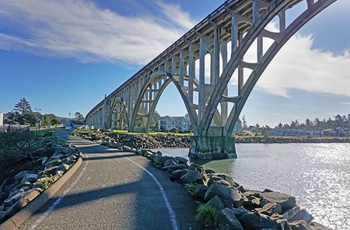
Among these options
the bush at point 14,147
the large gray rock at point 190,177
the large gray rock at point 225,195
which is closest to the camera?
the large gray rock at point 225,195

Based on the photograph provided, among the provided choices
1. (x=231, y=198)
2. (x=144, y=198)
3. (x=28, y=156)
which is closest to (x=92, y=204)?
(x=144, y=198)

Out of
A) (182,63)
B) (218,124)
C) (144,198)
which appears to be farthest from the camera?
(182,63)

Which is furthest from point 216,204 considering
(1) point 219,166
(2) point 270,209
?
(1) point 219,166

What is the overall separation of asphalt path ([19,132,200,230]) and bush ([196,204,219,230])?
158 millimetres

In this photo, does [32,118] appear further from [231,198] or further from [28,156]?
[231,198]

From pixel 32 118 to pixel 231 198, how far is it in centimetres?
10066

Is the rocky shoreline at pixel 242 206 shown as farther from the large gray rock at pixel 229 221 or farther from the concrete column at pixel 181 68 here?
the concrete column at pixel 181 68

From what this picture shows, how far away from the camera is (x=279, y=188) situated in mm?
14750

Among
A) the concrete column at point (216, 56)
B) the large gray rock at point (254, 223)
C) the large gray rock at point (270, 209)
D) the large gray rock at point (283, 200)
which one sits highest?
the concrete column at point (216, 56)

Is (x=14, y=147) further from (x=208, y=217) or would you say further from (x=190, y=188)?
(x=208, y=217)

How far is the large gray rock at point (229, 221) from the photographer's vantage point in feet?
16.1

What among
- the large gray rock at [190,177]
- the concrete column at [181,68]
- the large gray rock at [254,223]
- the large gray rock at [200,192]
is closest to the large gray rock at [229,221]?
the large gray rock at [254,223]

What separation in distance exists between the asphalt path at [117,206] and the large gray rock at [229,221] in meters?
0.57

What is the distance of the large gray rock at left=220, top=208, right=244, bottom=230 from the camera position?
4914mm
